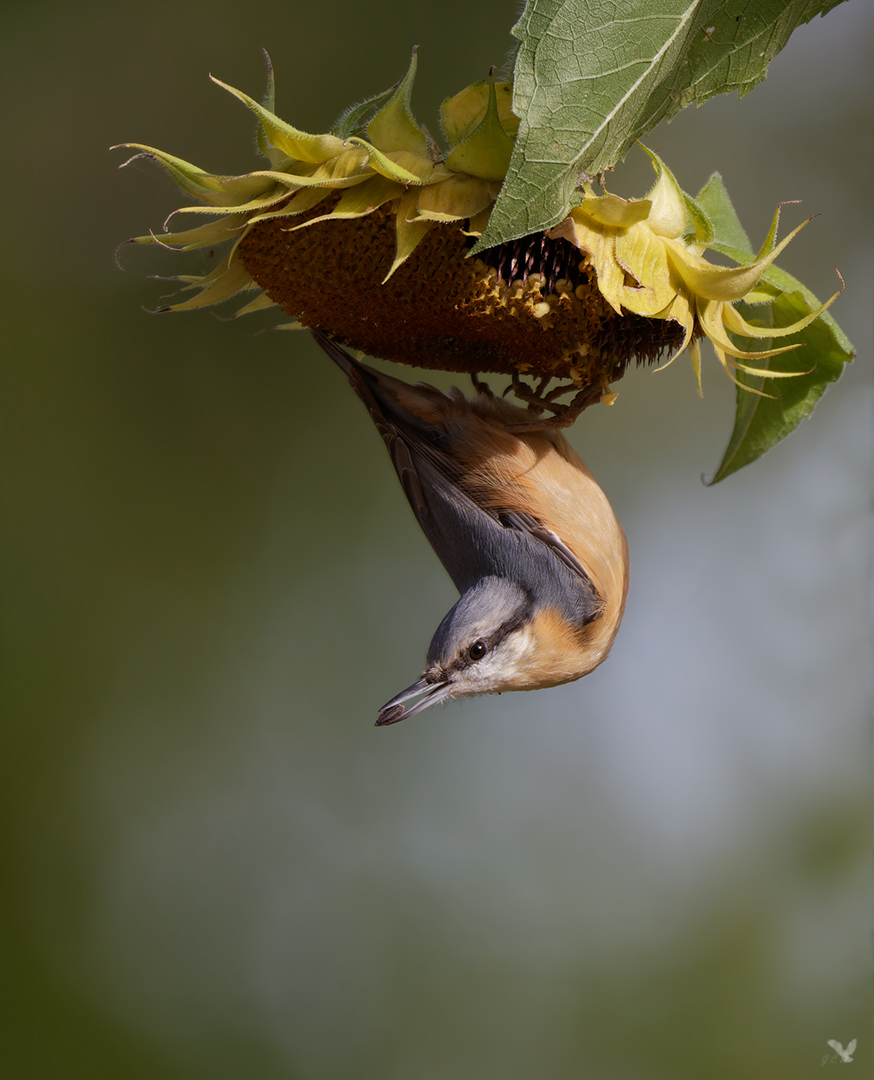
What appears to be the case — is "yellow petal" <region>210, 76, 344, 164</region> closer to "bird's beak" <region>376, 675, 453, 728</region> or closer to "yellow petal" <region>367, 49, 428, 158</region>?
"yellow petal" <region>367, 49, 428, 158</region>

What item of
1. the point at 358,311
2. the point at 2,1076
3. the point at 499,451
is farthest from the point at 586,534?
the point at 2,1076

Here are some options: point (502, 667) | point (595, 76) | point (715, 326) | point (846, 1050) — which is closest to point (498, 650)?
point (502, 667)

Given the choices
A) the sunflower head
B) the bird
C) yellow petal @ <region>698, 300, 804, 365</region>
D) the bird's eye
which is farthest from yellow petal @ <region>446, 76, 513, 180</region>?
the bird

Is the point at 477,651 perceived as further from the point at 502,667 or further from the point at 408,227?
the point at 408,227

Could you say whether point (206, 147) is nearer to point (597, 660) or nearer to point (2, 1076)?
point (597, 660)

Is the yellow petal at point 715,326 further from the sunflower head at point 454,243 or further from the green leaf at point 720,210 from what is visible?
the green leaf at point 720,210
